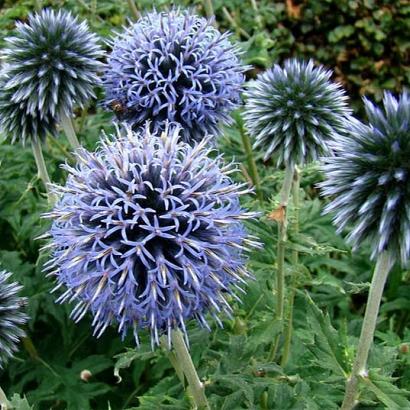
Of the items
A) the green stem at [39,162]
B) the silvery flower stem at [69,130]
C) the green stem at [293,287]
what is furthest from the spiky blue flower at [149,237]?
the green stem at [39,162]

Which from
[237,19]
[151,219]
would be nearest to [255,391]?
[151,219]

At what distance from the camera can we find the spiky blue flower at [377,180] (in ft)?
6.19

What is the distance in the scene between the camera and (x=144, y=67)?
9.29 feet

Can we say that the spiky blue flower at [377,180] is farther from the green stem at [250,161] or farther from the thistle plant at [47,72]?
the green stem at [250,161]

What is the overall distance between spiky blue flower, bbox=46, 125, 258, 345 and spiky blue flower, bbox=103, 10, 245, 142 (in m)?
0.66

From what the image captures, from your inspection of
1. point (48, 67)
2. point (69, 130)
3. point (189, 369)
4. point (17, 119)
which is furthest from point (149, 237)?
point (17, 119)

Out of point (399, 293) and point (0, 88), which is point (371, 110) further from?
point (399, 293)

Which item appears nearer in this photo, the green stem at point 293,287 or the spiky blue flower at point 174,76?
the spiky blue flower at point 174,76

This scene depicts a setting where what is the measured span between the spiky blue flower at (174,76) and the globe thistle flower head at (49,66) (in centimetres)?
18

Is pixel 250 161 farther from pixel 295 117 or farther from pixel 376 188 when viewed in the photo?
pixel 376 188

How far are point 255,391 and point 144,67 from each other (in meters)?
1.45

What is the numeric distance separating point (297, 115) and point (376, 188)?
2.69ft

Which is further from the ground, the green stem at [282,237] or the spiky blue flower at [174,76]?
the spiky blue flower at [174,76]

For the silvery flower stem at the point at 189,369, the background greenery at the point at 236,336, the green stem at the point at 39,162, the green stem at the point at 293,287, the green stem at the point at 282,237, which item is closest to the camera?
the silvery flower stem at the point at 189,369
